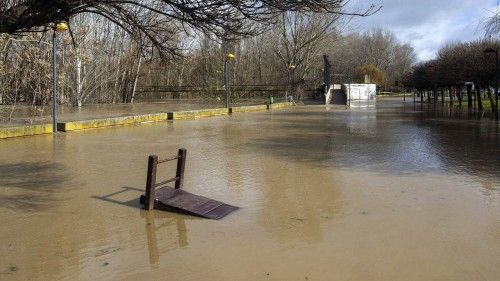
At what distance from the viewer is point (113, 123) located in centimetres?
1997

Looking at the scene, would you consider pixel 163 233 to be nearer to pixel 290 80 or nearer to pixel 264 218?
pixel 264 218

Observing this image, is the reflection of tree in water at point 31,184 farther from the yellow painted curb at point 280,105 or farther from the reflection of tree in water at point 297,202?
the yellow painted curb at point 280,105

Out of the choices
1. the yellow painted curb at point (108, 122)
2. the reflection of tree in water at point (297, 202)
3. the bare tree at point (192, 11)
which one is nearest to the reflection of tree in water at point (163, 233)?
the reflection of tree in water at point (297, 202)

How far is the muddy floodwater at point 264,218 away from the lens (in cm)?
474

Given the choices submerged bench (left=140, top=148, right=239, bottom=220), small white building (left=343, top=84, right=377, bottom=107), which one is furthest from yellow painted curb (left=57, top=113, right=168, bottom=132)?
small white building (left=343, top=84, right=377, bottom=107)

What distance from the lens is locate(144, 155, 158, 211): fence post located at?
21.4 ft

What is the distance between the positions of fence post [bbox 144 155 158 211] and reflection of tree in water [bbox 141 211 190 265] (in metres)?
0.14

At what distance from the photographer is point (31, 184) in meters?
8.47

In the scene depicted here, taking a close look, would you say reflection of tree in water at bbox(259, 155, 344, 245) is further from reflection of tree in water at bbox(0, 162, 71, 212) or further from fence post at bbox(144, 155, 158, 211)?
reflection of tree in water at bbox(0, 162, 71, 212)

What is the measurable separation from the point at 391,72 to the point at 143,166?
10851 centimetres

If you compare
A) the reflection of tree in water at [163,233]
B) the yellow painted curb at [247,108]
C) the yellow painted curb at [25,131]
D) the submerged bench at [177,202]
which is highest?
the yellow painted curb at [247,108]

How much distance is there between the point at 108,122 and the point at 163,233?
575 inches

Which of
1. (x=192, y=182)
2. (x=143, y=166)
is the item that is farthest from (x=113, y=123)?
(x=192, y=182)

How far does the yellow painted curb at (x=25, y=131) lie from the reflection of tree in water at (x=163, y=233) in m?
10.2
